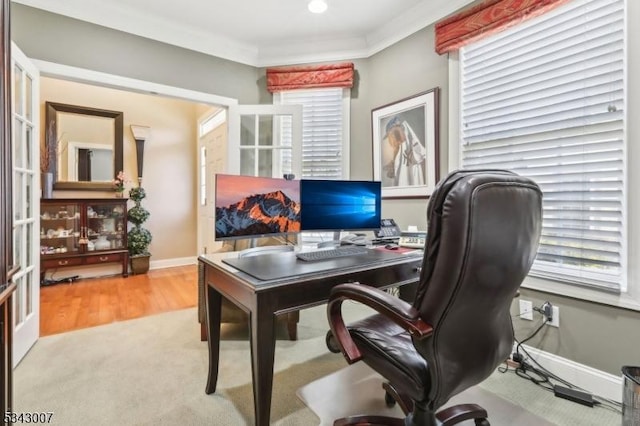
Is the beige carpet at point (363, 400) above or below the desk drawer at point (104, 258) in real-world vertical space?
below

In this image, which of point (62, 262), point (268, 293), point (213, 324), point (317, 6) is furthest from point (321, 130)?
point (62, 262)

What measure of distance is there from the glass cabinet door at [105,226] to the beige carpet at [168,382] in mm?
1966

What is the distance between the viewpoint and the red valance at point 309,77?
116 inches

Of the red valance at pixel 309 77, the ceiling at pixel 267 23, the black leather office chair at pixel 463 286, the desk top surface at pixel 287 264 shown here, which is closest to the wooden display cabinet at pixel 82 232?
the ceiling at pixel 267 23

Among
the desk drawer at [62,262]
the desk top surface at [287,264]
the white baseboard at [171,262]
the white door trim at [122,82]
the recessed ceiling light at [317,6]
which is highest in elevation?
the recessed ceiling light at [317,6]

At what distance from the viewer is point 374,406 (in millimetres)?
1576

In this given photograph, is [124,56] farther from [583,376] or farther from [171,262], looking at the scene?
[583,376]

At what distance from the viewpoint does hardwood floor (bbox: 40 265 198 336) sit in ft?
8.87

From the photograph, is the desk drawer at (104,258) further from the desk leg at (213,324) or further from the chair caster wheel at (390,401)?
the chair caster wheel at (390,401)

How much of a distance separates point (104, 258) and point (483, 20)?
15.5 feet

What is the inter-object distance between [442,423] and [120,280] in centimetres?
414

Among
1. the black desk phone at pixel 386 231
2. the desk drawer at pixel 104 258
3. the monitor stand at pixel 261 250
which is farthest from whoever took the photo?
the desk drawer at pixel 104 258

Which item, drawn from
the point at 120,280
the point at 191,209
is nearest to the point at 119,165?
the point at 191,209

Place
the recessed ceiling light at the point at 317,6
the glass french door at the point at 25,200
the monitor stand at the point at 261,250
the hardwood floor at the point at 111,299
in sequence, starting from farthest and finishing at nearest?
the hardwood floor at the point at 111,299
the recessed ceiling light at the point at 317,6
the glass french door at the point at 25,200
the monitor stand at the point at 261,250
